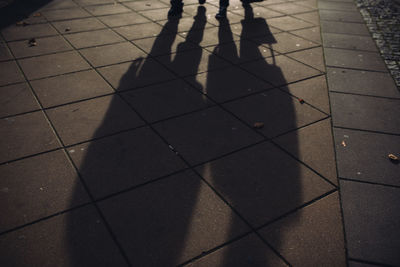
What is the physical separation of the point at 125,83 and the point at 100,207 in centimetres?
240

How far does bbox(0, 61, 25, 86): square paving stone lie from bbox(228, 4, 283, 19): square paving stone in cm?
526

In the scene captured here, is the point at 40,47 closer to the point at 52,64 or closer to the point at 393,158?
the point at 52,64

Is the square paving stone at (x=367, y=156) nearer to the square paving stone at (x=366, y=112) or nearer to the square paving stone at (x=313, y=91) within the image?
the square paving stone at (x=366, y=112)

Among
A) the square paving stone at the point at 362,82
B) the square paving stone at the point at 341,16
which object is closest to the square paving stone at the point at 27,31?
the square paving stone at the point at 362,82

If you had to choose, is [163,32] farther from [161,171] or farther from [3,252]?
[3,252]

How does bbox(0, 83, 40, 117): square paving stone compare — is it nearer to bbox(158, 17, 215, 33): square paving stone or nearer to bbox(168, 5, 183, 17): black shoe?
bbox(158, 17, 215, 33): square paving stone

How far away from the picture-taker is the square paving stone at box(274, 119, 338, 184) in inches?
131

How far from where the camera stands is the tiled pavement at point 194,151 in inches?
98.5

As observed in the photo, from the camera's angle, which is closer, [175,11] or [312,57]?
[312,57]

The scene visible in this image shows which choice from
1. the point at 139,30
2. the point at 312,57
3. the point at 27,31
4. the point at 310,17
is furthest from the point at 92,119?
the point at 310,17

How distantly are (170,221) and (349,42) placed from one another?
5835 mm

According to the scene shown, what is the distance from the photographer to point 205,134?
3.69m

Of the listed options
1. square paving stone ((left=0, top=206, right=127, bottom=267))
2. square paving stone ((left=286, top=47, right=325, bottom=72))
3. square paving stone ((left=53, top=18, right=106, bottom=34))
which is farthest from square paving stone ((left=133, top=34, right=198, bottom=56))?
square paving stone ((left=0, top=206, right=127, bottom=267))

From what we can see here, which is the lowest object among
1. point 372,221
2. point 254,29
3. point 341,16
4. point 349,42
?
point 372,221
